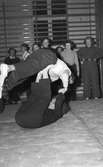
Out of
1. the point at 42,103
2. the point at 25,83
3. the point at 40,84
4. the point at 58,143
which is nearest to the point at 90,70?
the point at 25,83

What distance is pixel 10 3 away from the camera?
750 centimetres

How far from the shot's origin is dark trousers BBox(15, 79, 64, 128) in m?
3.63

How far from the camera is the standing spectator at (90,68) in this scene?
6395 mm

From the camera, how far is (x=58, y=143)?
2.98 metres

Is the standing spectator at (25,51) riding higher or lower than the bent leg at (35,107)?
higher

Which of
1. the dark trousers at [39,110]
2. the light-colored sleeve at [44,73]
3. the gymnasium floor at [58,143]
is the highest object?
the light-colored sleeve at [44,73]

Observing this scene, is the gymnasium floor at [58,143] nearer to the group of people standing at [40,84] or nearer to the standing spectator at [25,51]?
the group of people standing at [40,84]

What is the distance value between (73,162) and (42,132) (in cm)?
104

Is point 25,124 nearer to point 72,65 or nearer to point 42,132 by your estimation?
point 42,132

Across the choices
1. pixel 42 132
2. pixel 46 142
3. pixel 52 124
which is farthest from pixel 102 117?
pixel 46 142

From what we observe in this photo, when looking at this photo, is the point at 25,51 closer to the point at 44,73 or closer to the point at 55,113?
the point at 44,73

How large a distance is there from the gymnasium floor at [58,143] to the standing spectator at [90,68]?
6.99 feet

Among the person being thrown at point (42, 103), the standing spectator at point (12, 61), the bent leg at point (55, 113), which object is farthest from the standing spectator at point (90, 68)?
the bent leg at point (55, 113)

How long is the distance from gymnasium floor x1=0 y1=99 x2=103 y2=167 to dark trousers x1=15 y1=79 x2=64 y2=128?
0.09 meters
